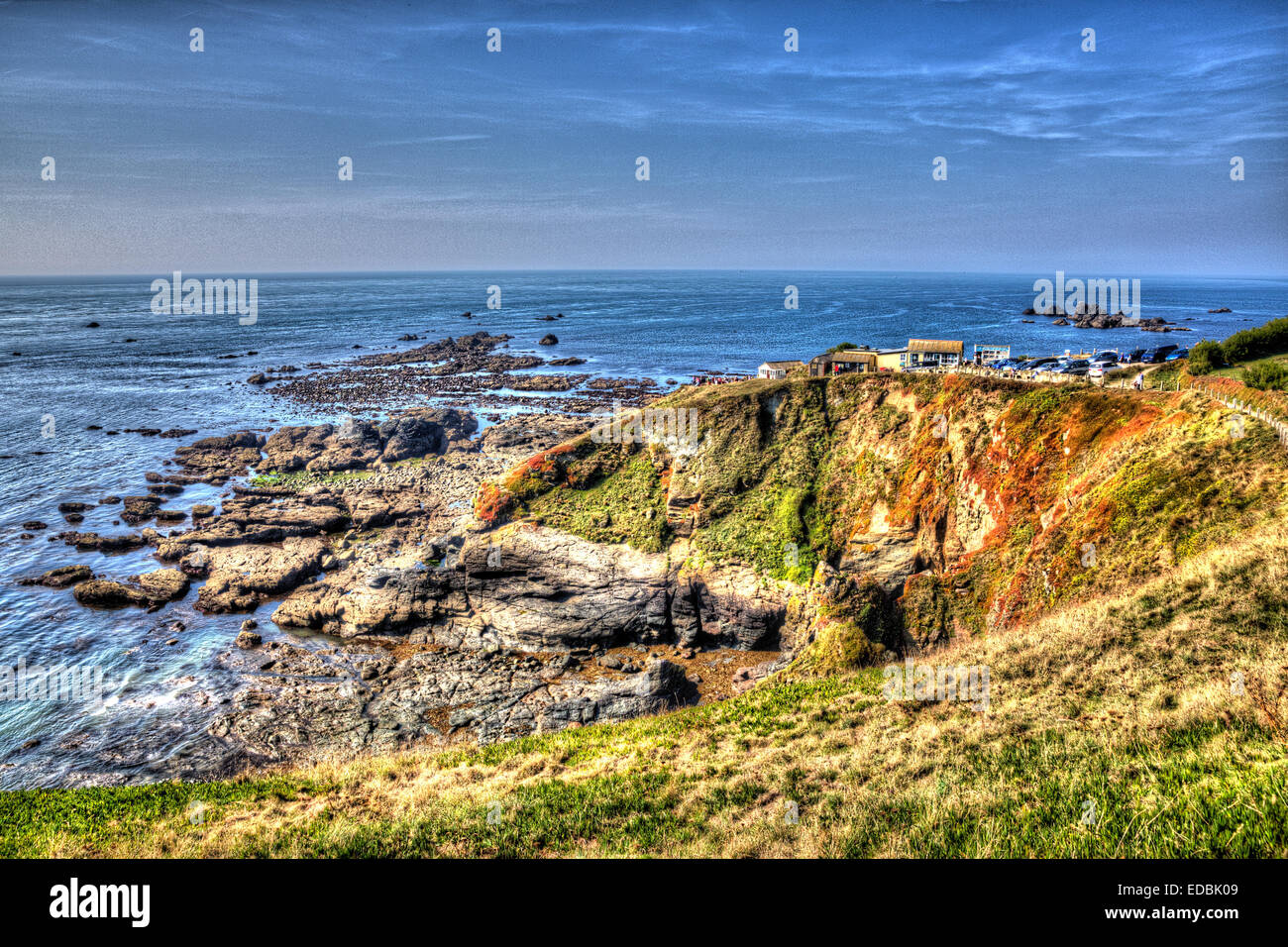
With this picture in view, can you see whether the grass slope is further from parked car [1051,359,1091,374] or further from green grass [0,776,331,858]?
parked car [1051,359,1091,374]

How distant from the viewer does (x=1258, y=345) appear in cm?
3200

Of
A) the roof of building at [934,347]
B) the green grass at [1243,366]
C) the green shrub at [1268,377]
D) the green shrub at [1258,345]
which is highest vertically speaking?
the roof of building at [934,347]

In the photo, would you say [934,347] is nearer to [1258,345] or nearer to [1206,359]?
[1206,359]

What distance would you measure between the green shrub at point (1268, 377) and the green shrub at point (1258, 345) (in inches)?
161

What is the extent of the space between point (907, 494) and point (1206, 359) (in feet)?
54.1

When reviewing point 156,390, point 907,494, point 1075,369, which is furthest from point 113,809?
point 156,390

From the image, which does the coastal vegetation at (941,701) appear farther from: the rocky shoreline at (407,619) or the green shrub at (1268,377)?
the green shrub at (1268,377)

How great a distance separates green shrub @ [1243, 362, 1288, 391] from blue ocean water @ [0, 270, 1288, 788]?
44.5 meters

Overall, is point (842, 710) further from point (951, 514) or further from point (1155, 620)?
point (951, 514)

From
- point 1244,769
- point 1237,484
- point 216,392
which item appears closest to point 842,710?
point 1244,769

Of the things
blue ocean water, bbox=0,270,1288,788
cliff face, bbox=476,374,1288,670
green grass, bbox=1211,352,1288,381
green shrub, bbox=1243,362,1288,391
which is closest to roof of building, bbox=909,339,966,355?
cliff face, bbox=476,374,1288,670

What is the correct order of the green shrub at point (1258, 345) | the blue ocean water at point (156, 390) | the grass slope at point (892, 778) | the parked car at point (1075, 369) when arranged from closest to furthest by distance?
1. the grass slope at point (892, 778)
2. the blue ocean water at point (156, 390)
3. the green shrub at point (1258, 345)
4. the parked car at point (1075, 369)

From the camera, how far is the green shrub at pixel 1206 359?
31.2 m

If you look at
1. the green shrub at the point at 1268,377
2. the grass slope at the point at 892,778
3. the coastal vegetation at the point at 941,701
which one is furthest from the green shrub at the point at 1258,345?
the grass slope at the point at 892,778
